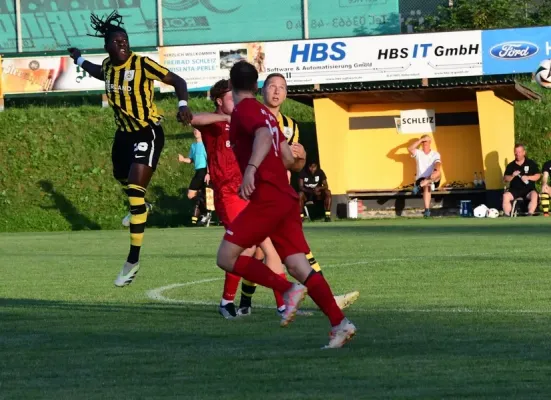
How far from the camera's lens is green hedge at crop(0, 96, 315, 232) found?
30594mm

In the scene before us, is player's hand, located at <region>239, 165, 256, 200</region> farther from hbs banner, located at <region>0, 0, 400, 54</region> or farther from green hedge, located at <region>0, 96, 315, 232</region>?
hbs banner, located at <region>0, 0, 400, 54</region>

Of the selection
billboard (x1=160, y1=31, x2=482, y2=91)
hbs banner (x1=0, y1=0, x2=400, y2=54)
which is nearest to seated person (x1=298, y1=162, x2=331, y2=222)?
billboard (x1=160, y1=31, x2=482, y2=91)

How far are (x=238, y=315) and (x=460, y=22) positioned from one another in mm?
25333

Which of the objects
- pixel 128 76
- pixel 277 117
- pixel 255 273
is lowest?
pixel 255 273

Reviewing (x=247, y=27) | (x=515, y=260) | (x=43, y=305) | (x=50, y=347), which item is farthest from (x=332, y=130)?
(x=50, y=347)

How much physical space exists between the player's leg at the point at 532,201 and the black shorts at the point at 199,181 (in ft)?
22.8

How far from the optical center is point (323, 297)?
24.1 ft

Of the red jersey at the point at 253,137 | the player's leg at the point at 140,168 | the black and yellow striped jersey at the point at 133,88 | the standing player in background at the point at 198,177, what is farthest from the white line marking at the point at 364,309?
the standing player in background at the point at 198,177

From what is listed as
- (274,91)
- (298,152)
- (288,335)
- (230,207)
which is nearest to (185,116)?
(230,207)

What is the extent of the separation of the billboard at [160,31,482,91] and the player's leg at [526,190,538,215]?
381cm

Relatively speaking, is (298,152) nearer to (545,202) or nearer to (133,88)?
(133,88)

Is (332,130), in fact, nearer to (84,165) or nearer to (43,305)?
(84,165)

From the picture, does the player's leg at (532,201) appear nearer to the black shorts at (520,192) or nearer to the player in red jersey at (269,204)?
the black shorts at (520,192)

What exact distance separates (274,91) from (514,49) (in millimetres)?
21048
